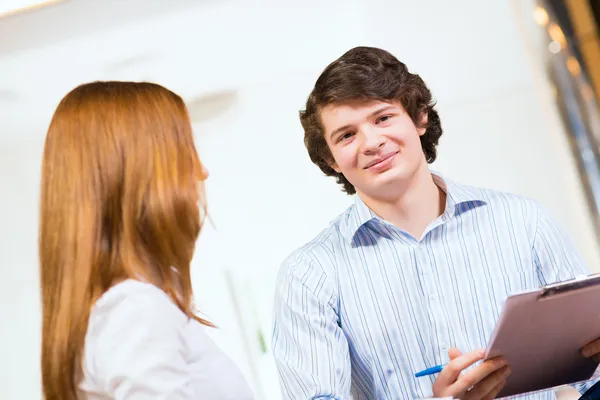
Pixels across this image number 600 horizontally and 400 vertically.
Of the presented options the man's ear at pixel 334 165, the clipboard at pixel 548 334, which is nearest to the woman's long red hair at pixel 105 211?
the clipboard at pixel 548 334

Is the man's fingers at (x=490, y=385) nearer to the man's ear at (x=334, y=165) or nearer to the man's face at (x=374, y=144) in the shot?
the man's face at (x=374, y=144)

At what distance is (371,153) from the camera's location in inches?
77.9

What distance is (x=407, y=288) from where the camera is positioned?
199 centimetres

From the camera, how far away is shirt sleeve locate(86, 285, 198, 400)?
1.14 meters

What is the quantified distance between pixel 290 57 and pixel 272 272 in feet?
3.03

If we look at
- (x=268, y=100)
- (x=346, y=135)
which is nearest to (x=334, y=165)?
(x=346, y=135)

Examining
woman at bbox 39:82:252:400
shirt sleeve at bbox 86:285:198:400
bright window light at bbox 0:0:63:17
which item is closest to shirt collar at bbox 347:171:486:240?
woman at bbox 39:82:252:400

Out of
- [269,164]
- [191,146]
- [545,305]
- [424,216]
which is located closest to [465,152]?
[269,164]

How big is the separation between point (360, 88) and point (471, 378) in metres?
Answer: 0.76

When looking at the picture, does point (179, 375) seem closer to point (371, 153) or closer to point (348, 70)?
point (371, 153)

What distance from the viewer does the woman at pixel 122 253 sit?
117cm

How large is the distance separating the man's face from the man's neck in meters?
0.03

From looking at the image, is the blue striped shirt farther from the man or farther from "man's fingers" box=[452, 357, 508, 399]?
"man's fingers" box=[452, 357, 508, 399]

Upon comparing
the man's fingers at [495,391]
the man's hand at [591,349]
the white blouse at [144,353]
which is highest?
the white blouse at [144,353]
